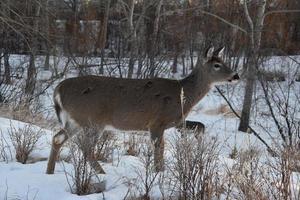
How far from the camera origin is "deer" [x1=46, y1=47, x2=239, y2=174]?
7.04m

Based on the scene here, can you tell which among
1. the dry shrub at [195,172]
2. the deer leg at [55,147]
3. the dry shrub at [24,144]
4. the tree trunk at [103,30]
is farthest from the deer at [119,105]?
the tree trunk at [103,30]

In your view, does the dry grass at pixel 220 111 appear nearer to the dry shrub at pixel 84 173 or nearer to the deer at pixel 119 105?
the deer at pixel 119 105

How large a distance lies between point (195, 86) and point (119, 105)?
1437 mm

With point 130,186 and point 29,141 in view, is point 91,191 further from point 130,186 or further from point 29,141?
point 29,141

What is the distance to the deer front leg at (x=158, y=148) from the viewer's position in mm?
6098

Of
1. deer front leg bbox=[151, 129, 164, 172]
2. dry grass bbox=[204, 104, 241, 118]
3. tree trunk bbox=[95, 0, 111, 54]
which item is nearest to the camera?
A: deer front leg bbox=[151, 129, 164, 172]

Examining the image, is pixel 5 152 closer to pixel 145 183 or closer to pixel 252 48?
pixel 145 183

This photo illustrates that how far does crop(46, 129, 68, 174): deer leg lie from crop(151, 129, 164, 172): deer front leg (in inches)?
43.3

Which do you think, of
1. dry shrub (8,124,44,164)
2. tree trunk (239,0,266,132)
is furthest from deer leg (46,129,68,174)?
tree trunk (239,0,266,132)

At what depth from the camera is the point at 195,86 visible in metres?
8.32

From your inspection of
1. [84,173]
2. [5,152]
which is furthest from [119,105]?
[84,173]

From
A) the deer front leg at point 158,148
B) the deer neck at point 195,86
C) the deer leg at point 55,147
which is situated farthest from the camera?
the deer neck at point 195,86

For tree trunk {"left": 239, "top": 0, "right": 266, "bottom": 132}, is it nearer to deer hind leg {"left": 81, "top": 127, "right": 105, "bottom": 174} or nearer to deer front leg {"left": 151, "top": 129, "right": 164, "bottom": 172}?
deer front leg {"left": 151, "top": 129, "right": 164, "bottom": 172}

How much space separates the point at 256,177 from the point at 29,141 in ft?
10.4
